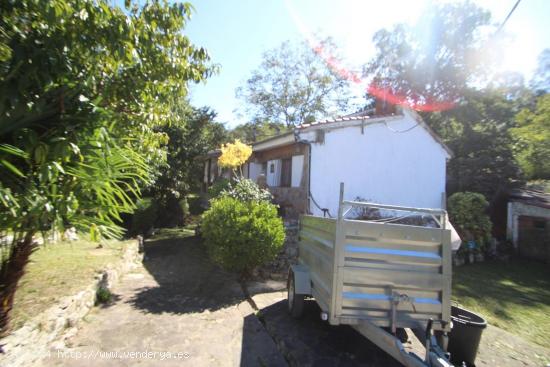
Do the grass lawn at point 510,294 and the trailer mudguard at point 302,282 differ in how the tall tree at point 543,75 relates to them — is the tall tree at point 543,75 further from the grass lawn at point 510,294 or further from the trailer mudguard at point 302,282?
the trailer mudguard at point 302,282

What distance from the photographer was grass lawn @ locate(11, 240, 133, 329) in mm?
3924

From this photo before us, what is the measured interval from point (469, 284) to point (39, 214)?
9433 millimetres

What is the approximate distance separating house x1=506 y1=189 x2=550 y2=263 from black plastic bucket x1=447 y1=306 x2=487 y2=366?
445 inches

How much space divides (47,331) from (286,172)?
10.2 meters

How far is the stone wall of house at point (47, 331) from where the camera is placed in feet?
10.6

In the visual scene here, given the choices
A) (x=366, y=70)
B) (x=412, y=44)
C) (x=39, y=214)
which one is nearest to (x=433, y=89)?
(x=412, y=44)

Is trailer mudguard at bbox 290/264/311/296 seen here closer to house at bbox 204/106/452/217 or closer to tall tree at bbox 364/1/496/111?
house at bbox 204/106/452/217

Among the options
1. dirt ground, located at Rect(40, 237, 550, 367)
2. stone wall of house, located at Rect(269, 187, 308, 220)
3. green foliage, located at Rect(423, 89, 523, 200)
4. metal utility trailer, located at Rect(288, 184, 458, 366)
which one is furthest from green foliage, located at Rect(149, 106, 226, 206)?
green foliage, located at Rect(423, 89, 523, 200)

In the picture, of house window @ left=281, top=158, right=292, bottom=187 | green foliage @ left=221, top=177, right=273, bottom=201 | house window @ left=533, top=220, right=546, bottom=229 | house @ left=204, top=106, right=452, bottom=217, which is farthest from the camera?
house window @ left=281, top=158, right=292, bottom=187

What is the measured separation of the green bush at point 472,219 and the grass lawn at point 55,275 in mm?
11529

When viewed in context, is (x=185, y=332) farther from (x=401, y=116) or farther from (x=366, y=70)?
(x=366, y=70)

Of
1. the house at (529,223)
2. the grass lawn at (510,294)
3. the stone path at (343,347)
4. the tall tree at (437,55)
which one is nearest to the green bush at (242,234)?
the stone path at (343,347)

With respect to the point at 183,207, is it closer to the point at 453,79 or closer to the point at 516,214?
the point at 516,214

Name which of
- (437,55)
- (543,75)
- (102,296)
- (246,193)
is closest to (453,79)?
(437,55)
